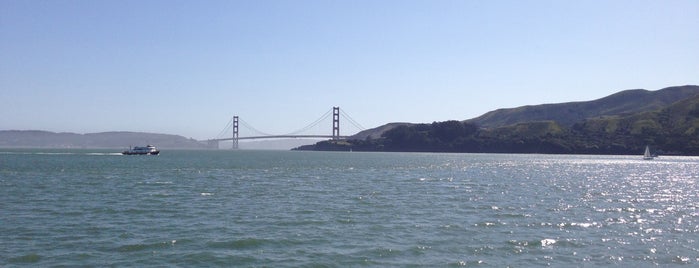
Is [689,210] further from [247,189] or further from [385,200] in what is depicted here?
[247,189]

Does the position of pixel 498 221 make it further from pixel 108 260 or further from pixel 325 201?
pixel 108 260

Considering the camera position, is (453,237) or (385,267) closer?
(385,267)

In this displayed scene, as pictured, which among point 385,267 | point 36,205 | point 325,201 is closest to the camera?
point 385,267

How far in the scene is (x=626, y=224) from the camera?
24719 mm

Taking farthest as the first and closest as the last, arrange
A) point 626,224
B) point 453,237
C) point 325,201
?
point 325,201, point 626,224, point 453,237

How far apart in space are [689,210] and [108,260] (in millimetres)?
27026

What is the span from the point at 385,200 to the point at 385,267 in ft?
57.6

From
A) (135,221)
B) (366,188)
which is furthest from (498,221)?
(366,188)

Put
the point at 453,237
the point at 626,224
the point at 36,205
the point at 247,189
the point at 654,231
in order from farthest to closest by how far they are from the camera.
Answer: the point at 247,189
the point at 36,205
the point at 626,224
the point at 654,231
the point at 453,237

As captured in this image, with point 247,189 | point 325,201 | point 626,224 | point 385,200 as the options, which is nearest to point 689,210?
point 626,224

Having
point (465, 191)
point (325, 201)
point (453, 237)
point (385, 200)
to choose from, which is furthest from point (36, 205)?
point (465, 191)

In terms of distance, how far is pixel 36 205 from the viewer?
2894cm

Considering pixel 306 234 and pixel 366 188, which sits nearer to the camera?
pixel 306 234

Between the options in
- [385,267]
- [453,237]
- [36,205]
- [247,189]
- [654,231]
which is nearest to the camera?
[385,267]
